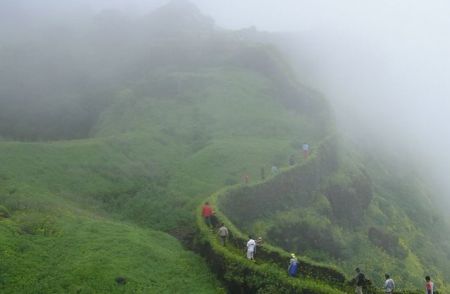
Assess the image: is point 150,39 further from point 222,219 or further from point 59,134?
point 222,219

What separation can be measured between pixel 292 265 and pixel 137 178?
2669 centimetres

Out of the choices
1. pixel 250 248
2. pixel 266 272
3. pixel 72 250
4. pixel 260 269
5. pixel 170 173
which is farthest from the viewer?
pixel 170 173

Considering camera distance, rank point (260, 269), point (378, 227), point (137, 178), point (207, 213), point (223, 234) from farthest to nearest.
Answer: point (378, 227) → point (137, 178) → point (207, 213) → point (223, 234) → point (260, 269)

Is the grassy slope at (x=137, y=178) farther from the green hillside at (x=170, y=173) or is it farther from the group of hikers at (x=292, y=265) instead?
the group of hikers at (x=292, y=265)

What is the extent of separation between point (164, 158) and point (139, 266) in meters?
28.7

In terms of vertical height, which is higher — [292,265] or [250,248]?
[292,265]

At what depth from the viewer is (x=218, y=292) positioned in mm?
34031

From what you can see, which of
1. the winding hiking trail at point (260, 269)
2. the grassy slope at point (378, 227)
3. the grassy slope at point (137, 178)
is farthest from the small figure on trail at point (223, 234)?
the grassy slope at point (378, 227)

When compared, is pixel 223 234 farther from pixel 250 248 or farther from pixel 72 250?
pixel 72 250

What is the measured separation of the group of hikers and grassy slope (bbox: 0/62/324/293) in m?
2.89

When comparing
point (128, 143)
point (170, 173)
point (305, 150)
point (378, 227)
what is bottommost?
point (378, 227)

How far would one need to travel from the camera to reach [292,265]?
33.2 meters

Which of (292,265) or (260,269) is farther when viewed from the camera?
(260,269)

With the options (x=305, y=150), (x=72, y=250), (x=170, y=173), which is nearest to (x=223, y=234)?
(x=72, y=250)
